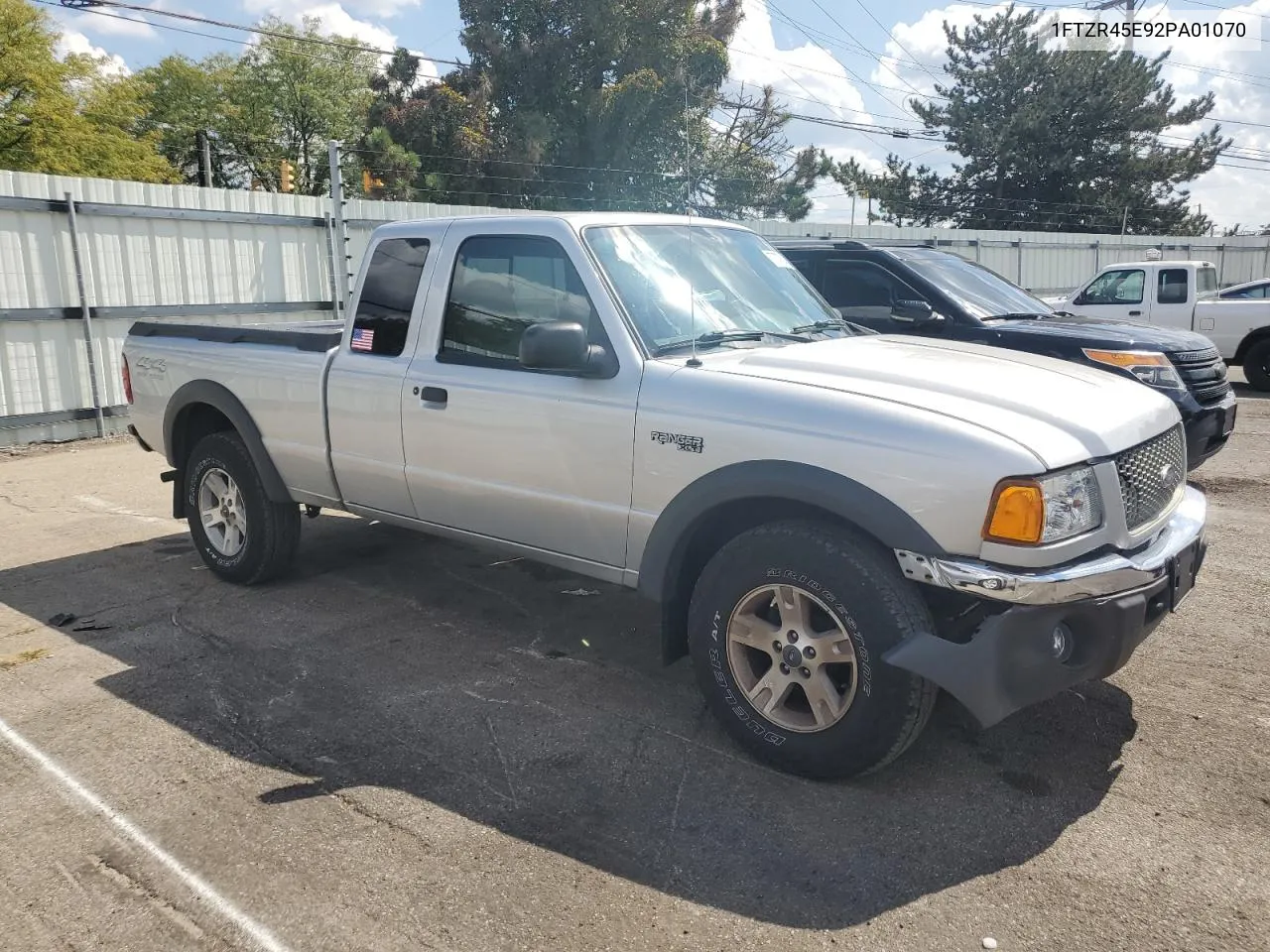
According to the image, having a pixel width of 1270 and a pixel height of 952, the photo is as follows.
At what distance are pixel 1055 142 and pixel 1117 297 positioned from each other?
2816cm

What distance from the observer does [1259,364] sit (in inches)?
559

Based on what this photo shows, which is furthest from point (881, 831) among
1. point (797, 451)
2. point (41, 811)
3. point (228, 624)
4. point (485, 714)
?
point (228, 624)

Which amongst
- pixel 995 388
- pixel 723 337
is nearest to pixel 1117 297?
pixel 723 337

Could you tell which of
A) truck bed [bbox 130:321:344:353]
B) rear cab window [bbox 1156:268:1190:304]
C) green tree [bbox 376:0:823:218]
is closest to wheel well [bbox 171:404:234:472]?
truck bed [bbox 130:321:344:353]

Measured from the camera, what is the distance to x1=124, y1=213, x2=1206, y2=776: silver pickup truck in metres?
3.06

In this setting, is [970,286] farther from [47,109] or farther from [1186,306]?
[47,109]

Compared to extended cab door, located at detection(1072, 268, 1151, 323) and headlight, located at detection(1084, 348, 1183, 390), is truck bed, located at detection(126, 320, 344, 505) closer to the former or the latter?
headlight, located at detection(1084, 348, 1183, 390)

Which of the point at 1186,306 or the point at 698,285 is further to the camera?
the point at 1186,306

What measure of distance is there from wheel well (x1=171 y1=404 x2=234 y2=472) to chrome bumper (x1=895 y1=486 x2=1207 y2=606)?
4325mm

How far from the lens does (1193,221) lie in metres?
43.4

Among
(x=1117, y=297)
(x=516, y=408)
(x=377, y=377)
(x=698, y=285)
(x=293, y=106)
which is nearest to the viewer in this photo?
(x=516, y=408)

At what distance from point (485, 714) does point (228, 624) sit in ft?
6.09

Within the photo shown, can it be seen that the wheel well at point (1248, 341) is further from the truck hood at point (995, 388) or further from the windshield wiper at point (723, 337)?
the windshield wiper at point (723, 337)

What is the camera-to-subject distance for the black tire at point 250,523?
18.3 feet
